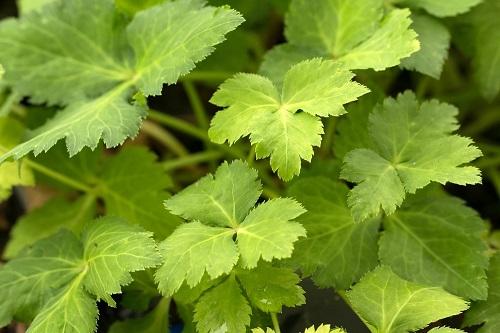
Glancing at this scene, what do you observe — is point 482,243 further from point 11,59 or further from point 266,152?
point 11,59

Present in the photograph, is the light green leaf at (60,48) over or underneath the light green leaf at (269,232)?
over

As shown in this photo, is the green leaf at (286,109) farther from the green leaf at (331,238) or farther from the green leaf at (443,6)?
the green leaf at (443,6)

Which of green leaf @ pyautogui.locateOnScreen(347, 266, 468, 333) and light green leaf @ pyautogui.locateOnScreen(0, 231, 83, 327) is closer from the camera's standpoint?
green leaf @ pyautogui.locateOnScreen(347, 266, 468, 333)

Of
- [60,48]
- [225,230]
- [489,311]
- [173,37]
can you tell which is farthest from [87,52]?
[489,311]

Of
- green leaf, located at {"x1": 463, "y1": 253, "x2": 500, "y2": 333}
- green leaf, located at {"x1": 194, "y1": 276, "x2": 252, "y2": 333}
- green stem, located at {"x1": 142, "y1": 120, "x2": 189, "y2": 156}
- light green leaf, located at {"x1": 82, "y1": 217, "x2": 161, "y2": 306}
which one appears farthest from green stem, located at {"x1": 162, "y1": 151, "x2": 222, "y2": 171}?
green leaf, located at {"x1": 463, "y1": 253, "x2": 500, "y2": 333}

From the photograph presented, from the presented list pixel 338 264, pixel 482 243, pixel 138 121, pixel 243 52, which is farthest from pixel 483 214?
pixel 138 121

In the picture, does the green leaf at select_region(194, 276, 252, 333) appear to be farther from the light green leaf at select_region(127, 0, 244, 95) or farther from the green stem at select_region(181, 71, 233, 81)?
the green stem at select_region(181, 71, 233, 81)

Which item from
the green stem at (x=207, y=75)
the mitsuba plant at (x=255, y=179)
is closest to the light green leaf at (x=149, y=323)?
the mitsuba plant at (x=255, y=179)
